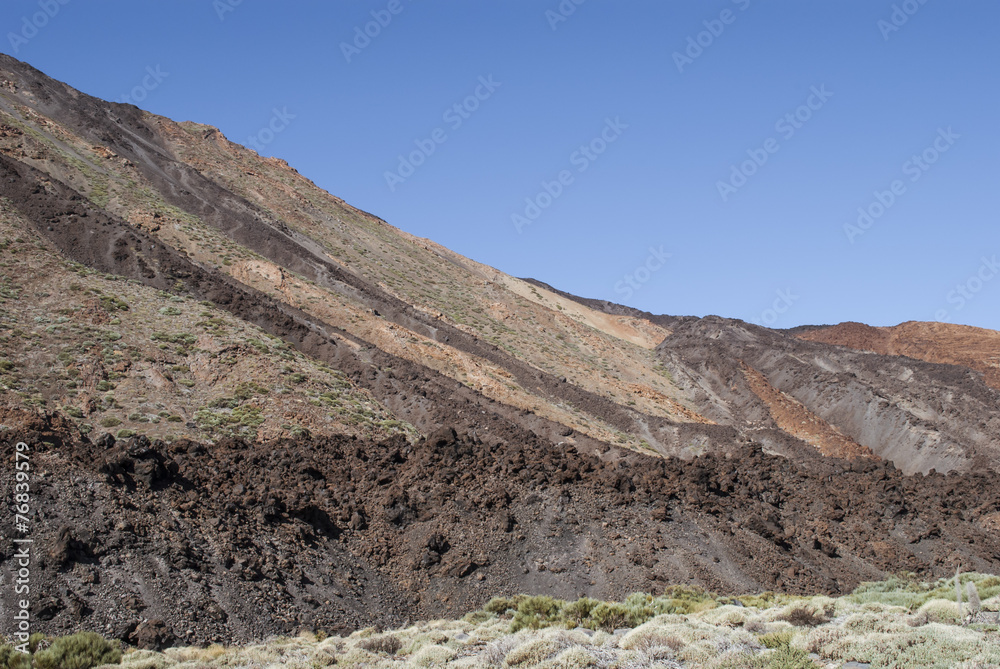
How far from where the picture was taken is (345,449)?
21766 mm

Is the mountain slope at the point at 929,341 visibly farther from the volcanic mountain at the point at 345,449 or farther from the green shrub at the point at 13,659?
the green shrub at the point at 13,659

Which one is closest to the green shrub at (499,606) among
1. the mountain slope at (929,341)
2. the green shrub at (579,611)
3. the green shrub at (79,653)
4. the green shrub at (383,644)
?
the green shrub at (579,611)

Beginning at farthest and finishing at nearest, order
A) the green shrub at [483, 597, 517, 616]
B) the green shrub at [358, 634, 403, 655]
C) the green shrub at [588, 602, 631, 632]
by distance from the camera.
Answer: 1. the green shrub at [483, 597, 517, 616]
2. the green shrub at [588, 602, 631, 632]
3. the green shrub at [358, 634, 403, 655]

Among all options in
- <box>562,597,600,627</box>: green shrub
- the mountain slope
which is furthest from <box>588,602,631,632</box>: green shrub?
the mountain slope

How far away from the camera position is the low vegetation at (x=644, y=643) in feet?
31.8

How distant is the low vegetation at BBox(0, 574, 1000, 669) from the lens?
382 inches

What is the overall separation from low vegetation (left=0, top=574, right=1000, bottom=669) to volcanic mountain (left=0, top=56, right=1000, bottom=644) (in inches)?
73.4

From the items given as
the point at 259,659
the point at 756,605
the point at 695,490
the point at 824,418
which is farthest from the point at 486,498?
the point at 824,418

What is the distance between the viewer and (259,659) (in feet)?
37.2

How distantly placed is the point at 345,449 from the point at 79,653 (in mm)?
11280

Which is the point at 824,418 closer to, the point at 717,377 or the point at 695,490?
the point at 717,377

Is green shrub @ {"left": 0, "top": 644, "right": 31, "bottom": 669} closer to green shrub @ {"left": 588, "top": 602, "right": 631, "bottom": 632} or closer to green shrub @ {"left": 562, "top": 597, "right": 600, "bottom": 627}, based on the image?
green shrub @ {"left": 562, "top": 597, "right": 600, "bottom": 627}

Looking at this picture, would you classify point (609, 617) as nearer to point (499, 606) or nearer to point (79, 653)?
point (499, 606)

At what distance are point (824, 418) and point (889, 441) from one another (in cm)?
536
